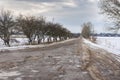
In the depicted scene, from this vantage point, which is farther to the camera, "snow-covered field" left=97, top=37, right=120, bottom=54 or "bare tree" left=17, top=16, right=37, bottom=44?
"bare tree" left=17, top=16, right=37, bottom=44

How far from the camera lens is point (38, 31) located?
69250 mm

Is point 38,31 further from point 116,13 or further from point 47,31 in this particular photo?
point 116,13

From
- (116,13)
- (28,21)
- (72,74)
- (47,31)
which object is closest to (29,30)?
(28,21)

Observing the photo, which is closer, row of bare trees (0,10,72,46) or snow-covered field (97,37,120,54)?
snow-covered field (97,37,120,54)

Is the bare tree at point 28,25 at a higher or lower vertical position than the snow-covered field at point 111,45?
higher

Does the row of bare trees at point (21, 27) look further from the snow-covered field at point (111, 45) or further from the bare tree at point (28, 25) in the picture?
the snow-covered field at point (111, 45)

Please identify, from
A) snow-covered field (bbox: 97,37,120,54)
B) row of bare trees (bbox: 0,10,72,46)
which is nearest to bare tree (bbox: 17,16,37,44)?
row of bare trees (bbox: 0,10,72,46)

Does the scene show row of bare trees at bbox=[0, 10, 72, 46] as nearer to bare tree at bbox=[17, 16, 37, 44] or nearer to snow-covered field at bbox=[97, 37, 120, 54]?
bare tree at bbox=[17, 16, 37, 44]

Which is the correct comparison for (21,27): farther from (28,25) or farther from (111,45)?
(111,45)

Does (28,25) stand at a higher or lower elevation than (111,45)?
higher

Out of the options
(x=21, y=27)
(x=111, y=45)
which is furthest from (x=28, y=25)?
(x=111, y=45)

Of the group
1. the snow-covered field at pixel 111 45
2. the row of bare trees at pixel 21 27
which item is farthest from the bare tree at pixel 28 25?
the snow-covered field at pixel 111 45

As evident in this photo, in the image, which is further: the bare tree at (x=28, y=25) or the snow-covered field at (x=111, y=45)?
the bare tree at (x=28, y=25)

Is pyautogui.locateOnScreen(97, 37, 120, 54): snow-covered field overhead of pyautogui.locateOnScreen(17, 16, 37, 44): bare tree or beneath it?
beneath
